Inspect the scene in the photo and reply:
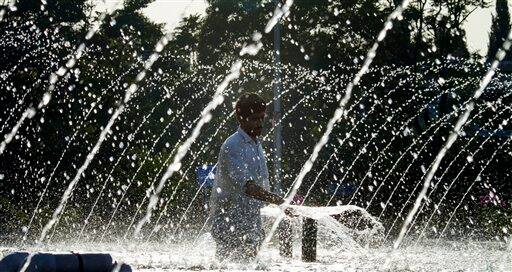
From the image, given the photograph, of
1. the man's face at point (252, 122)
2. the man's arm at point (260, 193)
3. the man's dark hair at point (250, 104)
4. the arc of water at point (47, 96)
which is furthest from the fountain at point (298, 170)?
the man's dark hair at point (250, 104)

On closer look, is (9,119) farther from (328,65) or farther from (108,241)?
(328,65)

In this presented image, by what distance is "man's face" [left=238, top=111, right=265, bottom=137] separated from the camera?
6109 millimetres

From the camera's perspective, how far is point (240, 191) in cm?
606

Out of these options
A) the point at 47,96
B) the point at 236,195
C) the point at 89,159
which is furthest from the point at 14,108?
the point at 236,195

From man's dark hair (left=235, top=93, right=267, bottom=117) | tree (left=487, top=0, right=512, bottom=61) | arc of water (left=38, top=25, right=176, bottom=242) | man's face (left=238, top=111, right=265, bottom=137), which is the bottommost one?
arc of water (left=38, top=25, right=176, bottom=242)

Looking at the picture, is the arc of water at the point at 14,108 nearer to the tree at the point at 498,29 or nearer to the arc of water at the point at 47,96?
the arc of water at the point at 47,96

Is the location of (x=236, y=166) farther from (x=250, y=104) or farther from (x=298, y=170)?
(x=298, y=170)

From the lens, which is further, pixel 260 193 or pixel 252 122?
pixel 252 122

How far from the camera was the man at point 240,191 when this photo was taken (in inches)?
237

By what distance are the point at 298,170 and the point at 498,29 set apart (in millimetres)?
41110

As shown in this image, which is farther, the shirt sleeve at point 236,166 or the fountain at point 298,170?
the fountain at point 298,170

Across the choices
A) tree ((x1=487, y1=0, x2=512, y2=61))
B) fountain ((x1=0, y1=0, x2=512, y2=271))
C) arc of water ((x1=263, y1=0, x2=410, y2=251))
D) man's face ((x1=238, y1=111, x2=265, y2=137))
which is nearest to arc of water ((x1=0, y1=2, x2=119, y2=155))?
fountain ((x1=0, y1=0, x2=512, y2=271))

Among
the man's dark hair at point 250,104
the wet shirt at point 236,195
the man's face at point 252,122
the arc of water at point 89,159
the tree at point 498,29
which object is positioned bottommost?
the arc of water at point 89,159

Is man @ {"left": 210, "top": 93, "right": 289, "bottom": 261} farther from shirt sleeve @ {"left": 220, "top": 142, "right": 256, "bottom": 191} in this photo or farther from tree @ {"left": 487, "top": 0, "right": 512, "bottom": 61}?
tree @ {"left": 487, "top": 0, "right": 512, "bottom": 61}
